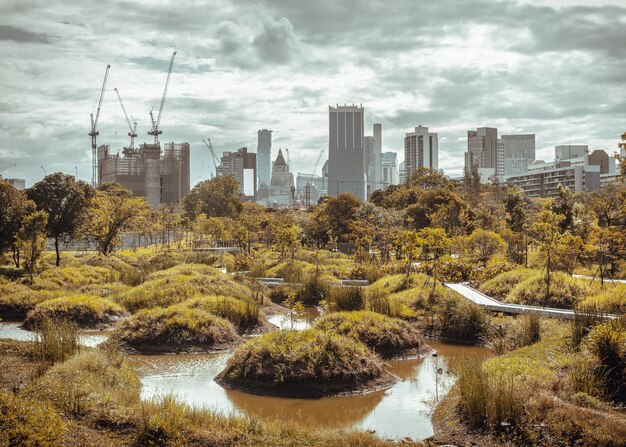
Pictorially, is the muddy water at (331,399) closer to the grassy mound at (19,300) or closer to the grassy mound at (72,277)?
the grassy mound at (19,300)

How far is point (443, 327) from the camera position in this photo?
18391 millimetres

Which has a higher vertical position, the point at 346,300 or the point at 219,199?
the point at 219,199

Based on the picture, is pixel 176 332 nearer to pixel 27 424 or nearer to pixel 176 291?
pixel 176 291

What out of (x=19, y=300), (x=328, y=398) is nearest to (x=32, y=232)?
(x=19, y=300)

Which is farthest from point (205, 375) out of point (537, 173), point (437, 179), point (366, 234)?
point (537, 173)

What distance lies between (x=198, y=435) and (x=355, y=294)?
11.1 m

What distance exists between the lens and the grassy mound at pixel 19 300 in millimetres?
22062

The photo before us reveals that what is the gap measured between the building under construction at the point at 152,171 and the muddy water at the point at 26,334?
517 ft

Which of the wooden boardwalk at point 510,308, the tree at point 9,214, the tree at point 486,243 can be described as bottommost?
the wooden boardwalk at point 510,308

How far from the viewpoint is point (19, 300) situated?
886 inches

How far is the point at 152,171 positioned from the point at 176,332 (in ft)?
559

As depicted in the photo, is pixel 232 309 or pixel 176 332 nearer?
pixel 176 332

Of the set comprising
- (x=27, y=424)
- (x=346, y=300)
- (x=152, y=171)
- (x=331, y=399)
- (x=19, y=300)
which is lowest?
(x=331, y=399)

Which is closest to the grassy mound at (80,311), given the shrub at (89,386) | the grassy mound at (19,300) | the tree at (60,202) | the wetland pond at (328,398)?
the grassy mound at (19,300)
